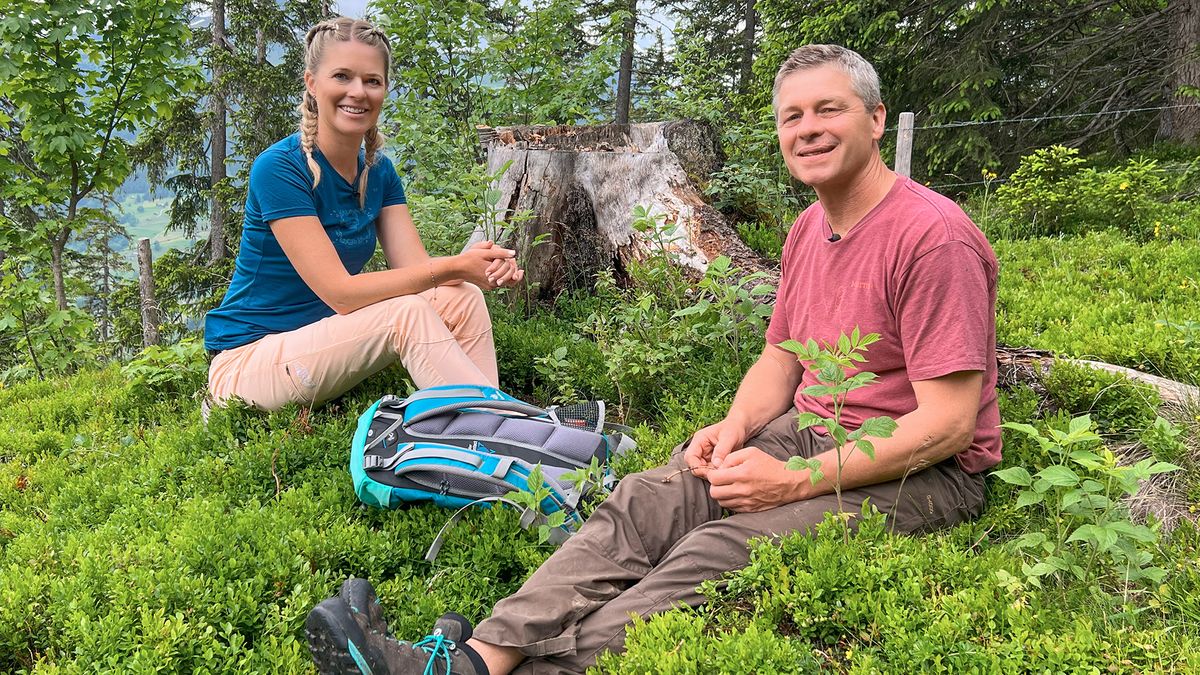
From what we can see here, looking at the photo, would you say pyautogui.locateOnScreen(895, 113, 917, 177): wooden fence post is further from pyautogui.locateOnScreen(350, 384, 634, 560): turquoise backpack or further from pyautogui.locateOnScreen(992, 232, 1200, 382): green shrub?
pyautogui.locateOnScreen(350, 384, 634, 560): turquoise backpack

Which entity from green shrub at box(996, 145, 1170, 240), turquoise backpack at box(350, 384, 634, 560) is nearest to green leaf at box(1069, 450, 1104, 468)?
turquoise backpack at box(350, 384, 634, 560)

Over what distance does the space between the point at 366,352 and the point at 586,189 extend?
114 inches

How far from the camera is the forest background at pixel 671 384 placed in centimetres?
221

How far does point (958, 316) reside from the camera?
2.35 metres

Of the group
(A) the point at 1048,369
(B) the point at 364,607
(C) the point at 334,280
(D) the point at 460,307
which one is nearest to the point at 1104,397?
(A) the point at 1048,369

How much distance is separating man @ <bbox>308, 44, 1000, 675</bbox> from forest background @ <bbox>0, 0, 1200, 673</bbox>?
159mm

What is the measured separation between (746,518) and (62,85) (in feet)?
24.1

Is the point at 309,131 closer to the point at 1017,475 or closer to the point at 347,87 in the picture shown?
the point at 347,87

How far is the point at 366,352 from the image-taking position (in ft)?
12.7

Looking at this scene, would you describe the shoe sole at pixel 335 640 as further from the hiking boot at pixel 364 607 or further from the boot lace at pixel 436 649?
the boot lace at pixel 436 649

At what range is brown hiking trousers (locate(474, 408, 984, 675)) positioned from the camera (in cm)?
228

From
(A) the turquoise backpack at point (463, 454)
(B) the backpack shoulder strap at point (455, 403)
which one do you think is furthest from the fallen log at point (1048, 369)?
(B) the backpack shoulder strap at point (455, 403)

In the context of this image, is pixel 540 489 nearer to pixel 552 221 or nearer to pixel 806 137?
pixel 806 137

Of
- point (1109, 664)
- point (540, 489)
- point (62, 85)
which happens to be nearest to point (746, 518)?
point (540, 489)
